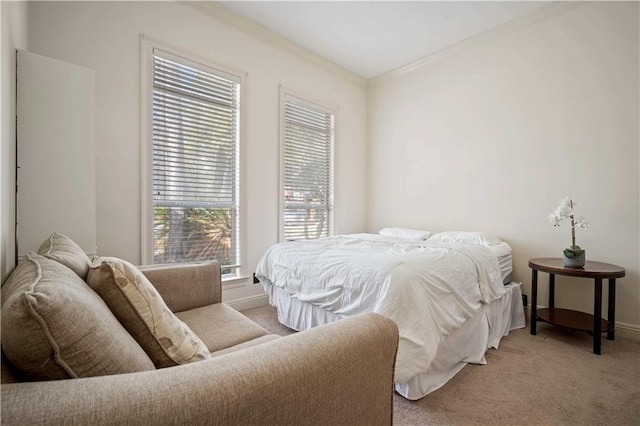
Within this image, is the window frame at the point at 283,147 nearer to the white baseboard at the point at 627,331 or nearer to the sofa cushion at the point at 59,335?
the sofa cushion at the point at 59,335

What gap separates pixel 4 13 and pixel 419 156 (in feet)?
12.1

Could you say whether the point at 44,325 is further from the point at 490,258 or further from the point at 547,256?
Answer: the point at 547,256

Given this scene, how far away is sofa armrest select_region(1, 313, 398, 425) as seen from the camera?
1.66 feet

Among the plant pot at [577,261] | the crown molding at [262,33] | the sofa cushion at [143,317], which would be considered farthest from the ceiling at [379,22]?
the sofa cushion at [143,317]

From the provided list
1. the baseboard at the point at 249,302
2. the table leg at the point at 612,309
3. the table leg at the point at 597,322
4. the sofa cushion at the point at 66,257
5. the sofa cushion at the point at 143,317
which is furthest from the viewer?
the baseboard at the point at 249,302

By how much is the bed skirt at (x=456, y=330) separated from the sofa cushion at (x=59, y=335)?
1.49m

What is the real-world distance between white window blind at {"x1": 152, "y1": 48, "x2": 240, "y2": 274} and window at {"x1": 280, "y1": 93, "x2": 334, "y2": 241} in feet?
2.14

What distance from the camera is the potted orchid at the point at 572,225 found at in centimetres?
233

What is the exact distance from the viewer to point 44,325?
22.7 inches

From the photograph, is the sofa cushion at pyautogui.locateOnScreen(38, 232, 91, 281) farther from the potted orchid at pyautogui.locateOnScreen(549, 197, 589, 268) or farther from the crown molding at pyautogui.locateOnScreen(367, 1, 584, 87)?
the crown molding at pyautogui.locateOnScreen(367, 1, 584, 87)

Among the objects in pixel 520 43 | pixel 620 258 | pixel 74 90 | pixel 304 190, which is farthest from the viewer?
pixel 304 190

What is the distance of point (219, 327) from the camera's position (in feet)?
4.98

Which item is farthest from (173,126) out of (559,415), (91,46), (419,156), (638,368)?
(638,368)

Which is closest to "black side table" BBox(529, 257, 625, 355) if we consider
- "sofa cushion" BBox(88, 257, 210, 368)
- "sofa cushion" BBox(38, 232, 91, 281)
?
"sofa cushion" BBox(88, 257, 210, 368)
